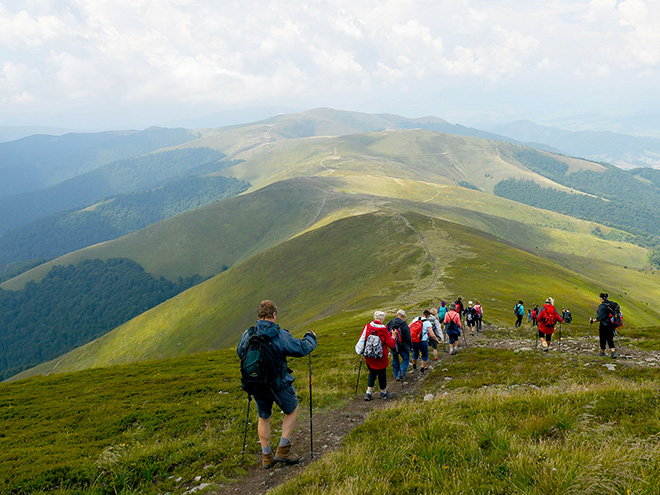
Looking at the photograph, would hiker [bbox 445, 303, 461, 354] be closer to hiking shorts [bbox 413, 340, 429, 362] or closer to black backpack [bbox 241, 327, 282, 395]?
hiking shorts [bbox 413, 340, 429, 362]

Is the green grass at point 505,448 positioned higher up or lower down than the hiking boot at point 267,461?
higher up

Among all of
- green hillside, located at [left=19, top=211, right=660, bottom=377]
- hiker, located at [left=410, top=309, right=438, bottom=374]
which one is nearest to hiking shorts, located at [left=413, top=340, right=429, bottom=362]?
hiker, located at [left=410, top=309, right=438, bottom=374]

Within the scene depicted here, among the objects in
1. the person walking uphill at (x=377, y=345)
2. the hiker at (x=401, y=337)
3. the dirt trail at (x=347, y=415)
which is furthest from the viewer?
the hiker at (x=401, y=337)

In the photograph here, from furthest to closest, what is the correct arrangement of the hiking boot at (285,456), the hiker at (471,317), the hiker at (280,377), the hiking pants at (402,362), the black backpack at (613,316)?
the hiker at (471,317) → the black backpack at (613,316) → the hiking pants at (402,362) → the hiking boot at (285,456) → the hiker at (280,377)

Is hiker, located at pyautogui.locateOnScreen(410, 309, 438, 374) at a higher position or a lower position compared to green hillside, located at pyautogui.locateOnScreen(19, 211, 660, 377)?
higher

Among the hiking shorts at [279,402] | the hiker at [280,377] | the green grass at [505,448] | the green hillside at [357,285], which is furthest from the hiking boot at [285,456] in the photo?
the green hillside at [357,285]

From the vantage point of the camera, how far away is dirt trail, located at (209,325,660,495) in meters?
8.76

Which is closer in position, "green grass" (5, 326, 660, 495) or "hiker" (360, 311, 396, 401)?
"green grass" (5, 326, 660, 495)

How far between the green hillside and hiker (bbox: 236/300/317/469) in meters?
30.9

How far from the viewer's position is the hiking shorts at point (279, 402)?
351 inches

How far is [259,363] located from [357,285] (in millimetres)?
69644

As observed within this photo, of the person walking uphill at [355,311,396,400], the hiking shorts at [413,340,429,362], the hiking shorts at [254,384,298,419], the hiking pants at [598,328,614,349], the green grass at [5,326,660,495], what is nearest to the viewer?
the green grass at [5,326,660,495]

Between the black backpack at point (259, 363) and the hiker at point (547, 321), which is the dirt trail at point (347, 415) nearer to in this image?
the hiker at point (547, 321)

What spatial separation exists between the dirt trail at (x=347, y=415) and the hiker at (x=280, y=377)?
1.36 feet
